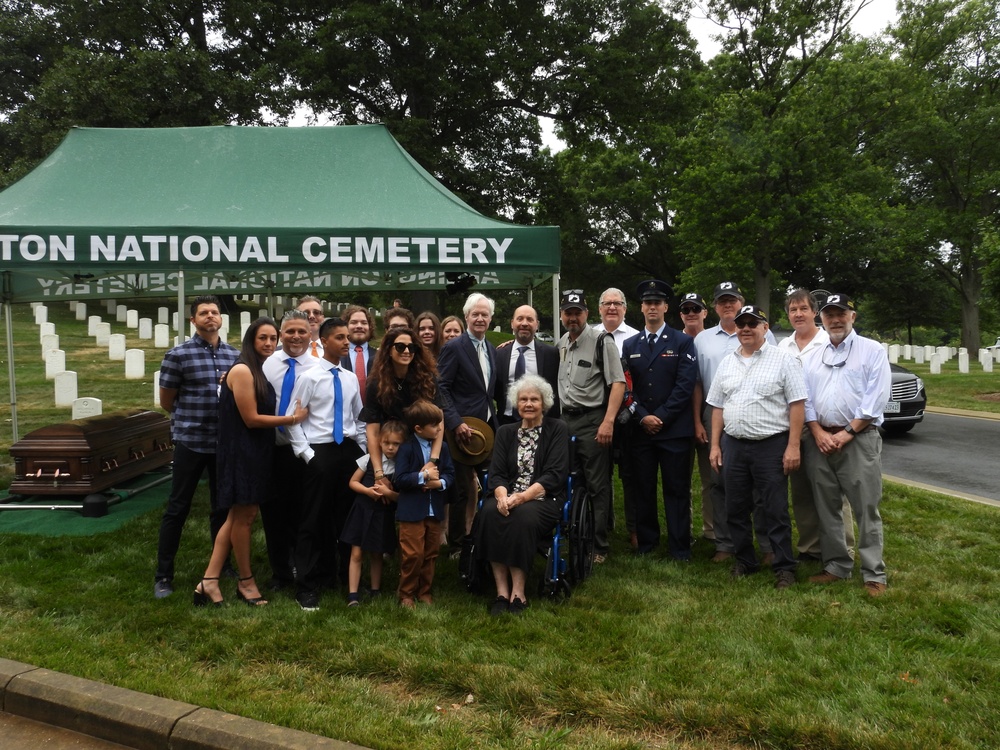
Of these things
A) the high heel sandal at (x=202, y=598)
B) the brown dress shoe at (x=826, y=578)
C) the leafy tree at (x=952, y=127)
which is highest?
the leafy tree at (x=952, y=127)

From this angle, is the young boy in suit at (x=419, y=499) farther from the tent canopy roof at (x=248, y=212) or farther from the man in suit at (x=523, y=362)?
the tent canopy roof at (x=248, y=212)

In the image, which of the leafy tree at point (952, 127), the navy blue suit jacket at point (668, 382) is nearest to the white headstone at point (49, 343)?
the navy blue suit jacket at point (668, 382)

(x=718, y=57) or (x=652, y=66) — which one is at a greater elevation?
(x=718, y=57)

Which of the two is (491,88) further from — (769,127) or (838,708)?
(838,708)

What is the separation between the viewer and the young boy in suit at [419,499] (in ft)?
15.1

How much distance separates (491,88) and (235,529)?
17843 mm

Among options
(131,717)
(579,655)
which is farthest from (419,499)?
Answer: (131,717)

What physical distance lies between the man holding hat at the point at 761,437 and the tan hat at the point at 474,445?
1.67m

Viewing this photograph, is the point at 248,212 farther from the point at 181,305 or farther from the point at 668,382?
the point at 668,382

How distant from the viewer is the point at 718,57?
84.7ft

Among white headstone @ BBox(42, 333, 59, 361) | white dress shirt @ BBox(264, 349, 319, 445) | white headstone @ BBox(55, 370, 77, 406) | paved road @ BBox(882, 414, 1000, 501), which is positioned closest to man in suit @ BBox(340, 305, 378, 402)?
white dress shirt @ BBox(264, 349, 319, 445)

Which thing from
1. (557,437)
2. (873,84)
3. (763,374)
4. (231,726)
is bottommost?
(231,726)

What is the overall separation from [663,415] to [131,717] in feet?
12.3

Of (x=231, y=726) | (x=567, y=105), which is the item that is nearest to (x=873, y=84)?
(x=567, y=105)
